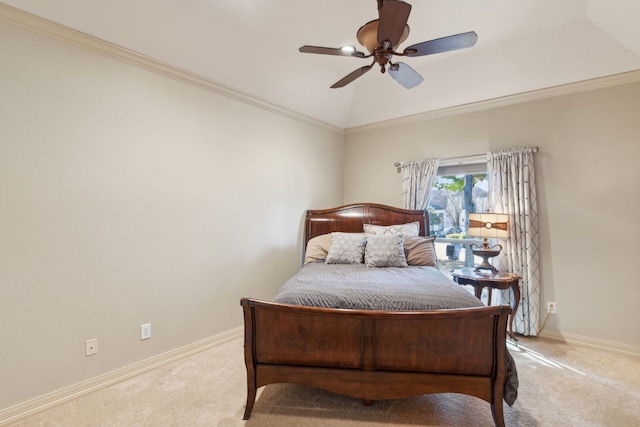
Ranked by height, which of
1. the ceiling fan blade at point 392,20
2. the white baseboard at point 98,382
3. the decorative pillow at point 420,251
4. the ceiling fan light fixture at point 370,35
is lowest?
the white baseboard at point 98,382

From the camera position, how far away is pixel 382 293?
2.02 m

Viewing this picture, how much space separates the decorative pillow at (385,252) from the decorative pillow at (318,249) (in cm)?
55

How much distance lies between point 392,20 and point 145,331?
9.67ft

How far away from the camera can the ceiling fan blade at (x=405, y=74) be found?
7.15 ft

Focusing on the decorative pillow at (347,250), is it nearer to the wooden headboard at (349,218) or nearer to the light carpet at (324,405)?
the wooden headboard at (349,218)

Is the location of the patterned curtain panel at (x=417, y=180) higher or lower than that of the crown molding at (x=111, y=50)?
lower

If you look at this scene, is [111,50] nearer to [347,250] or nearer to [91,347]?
[91,347]

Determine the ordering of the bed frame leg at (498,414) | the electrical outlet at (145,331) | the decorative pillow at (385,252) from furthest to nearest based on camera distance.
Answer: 1. the decorative pillow at (385,252)
2. the electrical outlet at (145,331)
3. the bed frame leg at (498,414)

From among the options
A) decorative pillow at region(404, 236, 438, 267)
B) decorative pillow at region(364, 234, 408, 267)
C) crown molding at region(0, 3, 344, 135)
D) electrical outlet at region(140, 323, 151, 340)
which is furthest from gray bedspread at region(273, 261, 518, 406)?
crown molding at region(0, 3, 344, 135)

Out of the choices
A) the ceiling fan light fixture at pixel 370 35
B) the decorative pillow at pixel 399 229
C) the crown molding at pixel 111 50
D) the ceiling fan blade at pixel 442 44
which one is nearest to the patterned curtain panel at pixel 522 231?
the decorative pillow at pixel 399 229

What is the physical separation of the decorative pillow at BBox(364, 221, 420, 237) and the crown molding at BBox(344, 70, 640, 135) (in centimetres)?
145

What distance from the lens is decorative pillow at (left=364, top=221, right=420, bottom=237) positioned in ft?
11.4

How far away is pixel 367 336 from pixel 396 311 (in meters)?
0.24

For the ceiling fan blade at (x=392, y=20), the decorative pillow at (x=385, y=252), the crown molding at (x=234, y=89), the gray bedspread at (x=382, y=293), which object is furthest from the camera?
the decorative pillow at (x=385, y=252)
